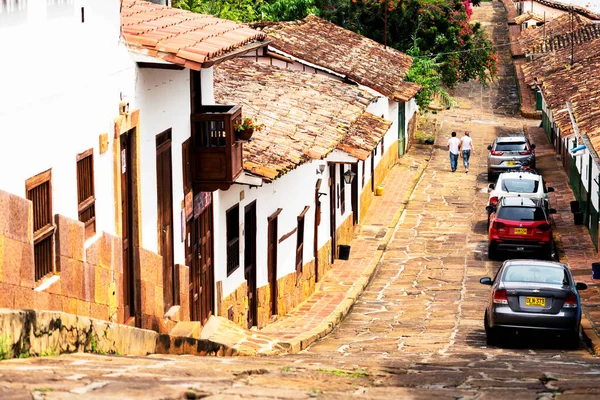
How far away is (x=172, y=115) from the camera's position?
13.9 metres

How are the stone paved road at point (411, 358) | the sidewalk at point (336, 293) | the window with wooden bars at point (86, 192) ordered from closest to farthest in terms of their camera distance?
the stone paved road at point (411, 358) < the window with wooden bars at point (86, 192) < the sidewalk at point (336, 293)

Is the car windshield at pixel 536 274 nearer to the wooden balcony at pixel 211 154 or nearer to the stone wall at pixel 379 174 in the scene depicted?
the wooden balcony at pixel 211 154

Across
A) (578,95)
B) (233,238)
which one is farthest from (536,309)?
(578,95)

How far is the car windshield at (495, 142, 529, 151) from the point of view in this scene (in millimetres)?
37406

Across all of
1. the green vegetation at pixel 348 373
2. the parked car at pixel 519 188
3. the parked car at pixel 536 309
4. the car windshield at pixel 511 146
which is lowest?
the car windshield at pixel 511 146

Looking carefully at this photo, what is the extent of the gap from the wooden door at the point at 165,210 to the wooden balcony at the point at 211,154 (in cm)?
116

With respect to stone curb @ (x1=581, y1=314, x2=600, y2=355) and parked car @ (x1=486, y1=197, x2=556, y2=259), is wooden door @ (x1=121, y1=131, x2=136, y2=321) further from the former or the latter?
parked car @ (x1=486, y1=197, x2=556, y2=259)

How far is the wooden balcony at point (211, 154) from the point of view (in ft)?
48.6

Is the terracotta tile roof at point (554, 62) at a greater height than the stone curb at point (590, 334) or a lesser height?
greater

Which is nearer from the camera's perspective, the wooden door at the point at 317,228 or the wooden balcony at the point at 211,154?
the wooden balcony at the point at 211,154

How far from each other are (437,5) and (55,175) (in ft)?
123

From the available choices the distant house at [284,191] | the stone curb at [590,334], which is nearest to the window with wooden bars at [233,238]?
the distant house at [284,191]

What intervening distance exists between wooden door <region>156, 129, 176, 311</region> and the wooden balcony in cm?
116

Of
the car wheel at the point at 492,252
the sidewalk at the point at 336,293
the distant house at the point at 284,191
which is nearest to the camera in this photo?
the sidewalk at the point at 336,293
